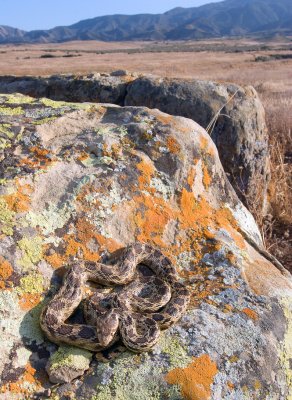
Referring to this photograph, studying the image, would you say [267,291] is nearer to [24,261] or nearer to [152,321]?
[152,321]

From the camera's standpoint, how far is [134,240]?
4223 mm

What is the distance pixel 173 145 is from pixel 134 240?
1176 millimetres

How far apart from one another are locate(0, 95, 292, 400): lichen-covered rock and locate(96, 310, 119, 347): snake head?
14cm

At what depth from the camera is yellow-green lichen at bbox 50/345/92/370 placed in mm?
3109

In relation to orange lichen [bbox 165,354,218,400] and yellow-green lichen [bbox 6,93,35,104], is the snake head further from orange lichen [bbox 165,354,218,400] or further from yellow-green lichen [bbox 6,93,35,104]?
yellow-green lichen [bbox 6,93,35,104]

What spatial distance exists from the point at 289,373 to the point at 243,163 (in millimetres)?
5489

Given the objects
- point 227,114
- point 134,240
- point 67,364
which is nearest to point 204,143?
point 134,240

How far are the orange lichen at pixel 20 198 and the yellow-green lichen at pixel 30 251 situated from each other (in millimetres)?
285

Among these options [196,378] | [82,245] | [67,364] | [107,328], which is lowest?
[196,378]

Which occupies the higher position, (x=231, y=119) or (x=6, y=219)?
(x=6, y=219)

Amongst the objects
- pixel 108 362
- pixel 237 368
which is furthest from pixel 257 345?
pixel 108 362

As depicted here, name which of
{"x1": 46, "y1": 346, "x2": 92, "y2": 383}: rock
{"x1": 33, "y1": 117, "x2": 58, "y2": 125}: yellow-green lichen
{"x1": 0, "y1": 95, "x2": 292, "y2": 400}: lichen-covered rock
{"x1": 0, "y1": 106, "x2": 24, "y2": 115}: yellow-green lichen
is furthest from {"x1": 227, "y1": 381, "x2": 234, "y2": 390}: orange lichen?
{"x1": 0, "y1": 106, "x2": 24, "y2": 115}: yellow-green lichen

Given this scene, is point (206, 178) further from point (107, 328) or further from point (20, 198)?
point (107, 328)

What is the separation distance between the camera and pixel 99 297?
3.63m
